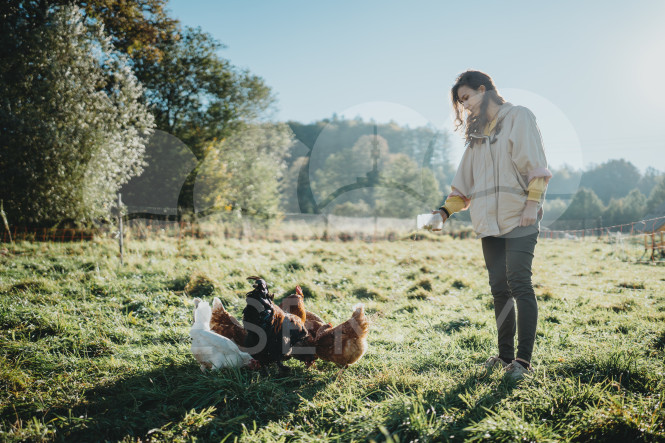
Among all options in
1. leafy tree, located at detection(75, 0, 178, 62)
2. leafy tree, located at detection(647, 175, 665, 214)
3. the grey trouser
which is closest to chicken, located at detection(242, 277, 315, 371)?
the grey trouser

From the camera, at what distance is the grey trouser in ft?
7.88

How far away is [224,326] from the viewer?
9.68ft

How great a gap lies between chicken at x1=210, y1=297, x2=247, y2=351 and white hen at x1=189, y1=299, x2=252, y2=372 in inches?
11.8

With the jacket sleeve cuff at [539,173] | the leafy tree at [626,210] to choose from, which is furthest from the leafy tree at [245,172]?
the leafy tree at [626,210]

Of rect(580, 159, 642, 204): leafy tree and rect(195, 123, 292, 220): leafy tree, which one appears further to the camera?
rect(580, 159, 642, 204): leafy tree

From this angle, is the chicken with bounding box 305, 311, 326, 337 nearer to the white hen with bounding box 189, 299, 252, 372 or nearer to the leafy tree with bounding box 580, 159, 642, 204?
the white hen with bounding box 189, 299, 252, 372

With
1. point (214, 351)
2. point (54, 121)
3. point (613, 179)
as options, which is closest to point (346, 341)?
point (214, 351)

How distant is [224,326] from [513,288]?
7.33 feet

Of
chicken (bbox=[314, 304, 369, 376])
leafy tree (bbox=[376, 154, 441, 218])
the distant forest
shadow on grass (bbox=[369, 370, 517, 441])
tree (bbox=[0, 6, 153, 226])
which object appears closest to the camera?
shadow on grass (bbox=[369, 370, 517, 441])

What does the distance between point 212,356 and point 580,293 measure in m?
5.68

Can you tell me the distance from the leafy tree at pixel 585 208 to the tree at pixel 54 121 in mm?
47594

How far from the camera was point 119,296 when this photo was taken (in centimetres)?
473

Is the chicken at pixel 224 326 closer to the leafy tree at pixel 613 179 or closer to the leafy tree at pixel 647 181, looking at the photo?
the leafy tree at pixel 613 179

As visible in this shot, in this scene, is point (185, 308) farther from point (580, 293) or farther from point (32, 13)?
point (32, 13)
